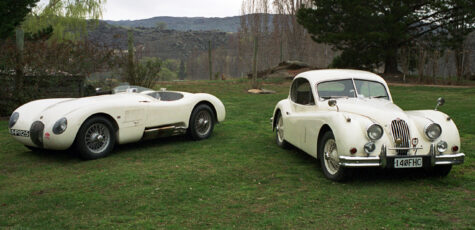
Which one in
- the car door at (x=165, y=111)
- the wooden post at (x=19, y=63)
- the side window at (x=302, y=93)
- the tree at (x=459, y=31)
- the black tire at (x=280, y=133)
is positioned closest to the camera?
the side window at (x=302, y=93)

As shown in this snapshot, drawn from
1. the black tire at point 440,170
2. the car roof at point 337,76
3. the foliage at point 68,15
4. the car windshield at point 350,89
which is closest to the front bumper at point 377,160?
the black tire at point 440,170

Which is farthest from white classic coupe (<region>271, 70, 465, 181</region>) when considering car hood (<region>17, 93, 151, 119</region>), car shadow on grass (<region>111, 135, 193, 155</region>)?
car hood (<region>17, 93, 151, 119</region>)

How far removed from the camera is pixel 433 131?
16.1ft

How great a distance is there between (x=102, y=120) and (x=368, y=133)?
3872 mm

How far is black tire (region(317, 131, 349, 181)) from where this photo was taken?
16.3 feet

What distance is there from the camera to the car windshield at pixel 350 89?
6137mm

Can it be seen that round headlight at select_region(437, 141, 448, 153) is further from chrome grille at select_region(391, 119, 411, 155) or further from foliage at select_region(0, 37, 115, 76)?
foliage at select_region(0, 37, 115, 76)

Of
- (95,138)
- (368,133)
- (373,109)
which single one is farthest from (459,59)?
(95,138)

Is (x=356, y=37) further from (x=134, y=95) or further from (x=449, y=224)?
(x=449, y=224)

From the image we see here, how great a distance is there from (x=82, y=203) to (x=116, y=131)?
237 cm

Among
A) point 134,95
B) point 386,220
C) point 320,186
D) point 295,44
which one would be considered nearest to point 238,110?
point 134,95

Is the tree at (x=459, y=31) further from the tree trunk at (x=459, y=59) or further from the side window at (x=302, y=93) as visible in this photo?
the side window at (x=302, y=93)

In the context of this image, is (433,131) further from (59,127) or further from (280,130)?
(59,127)

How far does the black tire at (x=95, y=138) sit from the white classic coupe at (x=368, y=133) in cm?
291
